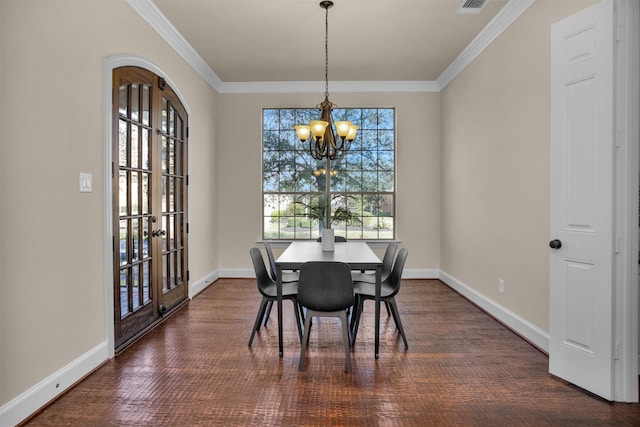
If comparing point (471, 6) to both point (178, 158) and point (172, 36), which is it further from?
point (178, 158)

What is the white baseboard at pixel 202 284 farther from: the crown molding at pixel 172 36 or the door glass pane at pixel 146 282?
the crown molding at pixel 172 36

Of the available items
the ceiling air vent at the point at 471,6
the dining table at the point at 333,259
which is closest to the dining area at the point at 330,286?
the dining table at the point at 333,259

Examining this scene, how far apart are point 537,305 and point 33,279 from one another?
3.57m

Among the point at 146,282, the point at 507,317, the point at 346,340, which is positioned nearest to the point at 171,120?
the point at 146,282

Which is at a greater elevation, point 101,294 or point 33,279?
point 33,279

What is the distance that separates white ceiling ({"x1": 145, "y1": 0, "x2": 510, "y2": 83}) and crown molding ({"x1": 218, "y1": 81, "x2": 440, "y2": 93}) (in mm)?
238

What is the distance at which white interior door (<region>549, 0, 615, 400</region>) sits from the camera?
2410mm

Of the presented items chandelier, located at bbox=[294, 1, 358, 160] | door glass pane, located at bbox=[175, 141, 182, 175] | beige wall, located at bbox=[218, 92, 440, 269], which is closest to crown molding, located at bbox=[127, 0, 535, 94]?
beige wall, located at bbox=[218, 92, 440, 269]

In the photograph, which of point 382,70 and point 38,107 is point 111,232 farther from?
point 382,70

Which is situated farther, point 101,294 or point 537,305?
point 537,305

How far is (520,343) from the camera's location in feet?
11.2

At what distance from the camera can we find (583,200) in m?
2.55

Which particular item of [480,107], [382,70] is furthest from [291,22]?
[480,107]

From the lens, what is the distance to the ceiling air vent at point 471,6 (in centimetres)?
366
